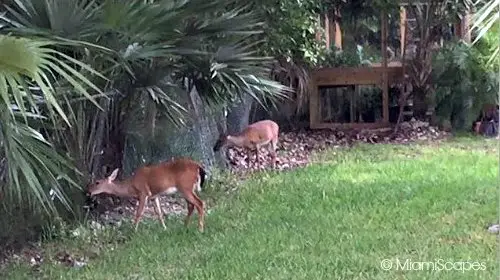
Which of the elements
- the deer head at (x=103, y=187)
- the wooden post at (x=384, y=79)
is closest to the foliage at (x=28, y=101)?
the deer head at (x=103, y=187)

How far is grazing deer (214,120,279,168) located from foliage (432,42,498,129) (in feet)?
10.6

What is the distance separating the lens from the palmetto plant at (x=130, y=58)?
471 centimetres

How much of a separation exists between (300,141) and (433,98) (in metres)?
2.06

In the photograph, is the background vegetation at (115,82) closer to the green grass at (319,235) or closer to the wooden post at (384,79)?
the green grass at (319,235)

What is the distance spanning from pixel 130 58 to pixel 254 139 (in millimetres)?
3981

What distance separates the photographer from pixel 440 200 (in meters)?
6.43

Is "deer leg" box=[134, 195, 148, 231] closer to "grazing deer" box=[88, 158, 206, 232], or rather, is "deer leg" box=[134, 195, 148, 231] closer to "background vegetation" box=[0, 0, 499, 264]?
"grazing deer" box=[88, 158, 206, 232]

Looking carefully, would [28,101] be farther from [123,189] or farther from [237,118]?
[237,118]

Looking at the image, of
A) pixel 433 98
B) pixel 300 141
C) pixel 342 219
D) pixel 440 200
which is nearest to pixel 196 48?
pixel 342 219

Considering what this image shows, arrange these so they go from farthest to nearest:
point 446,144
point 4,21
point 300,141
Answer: point 300,141, point 446,144, point 4,21

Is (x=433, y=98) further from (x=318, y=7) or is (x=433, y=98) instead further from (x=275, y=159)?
(x=275, y=159)

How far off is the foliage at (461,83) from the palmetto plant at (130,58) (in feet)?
17.1

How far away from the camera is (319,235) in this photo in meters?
5.45

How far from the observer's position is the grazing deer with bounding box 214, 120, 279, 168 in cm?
888
